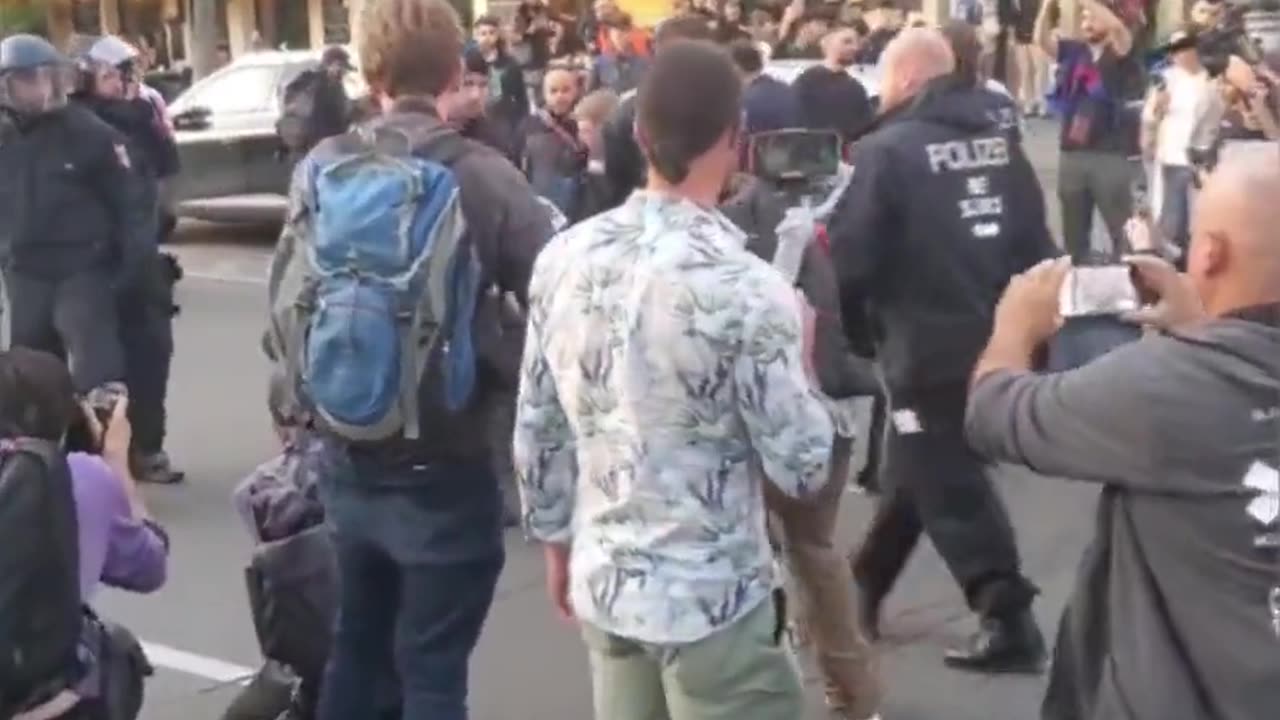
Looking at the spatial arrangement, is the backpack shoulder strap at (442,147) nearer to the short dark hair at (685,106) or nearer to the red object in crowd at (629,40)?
the short dark hair at (685,106)

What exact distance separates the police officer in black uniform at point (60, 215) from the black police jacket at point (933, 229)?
349 cm

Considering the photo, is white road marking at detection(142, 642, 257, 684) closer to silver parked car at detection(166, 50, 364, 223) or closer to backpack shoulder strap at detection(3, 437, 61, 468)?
backpack shoulder strap at detection(3, 437, 61, 468)

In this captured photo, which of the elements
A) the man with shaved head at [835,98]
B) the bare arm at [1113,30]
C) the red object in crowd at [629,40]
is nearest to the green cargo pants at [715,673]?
the man with shaved head at [835,98]

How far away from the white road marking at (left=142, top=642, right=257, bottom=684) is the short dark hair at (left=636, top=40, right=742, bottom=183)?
3236 mm

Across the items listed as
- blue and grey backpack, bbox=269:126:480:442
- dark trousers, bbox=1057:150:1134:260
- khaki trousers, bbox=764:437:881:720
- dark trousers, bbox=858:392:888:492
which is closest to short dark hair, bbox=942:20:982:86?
khaki trousers, bbox=764:437:881:720

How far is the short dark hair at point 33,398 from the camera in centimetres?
401

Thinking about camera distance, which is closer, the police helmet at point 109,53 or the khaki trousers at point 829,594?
the khaki trousers at point 829,594

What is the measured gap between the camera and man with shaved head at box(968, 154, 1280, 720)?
2738 millimetres

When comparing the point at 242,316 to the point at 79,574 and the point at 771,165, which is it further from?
the point at 79,574

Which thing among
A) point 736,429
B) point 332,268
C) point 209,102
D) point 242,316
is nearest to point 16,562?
point 332,268

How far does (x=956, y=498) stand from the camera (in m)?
5.62

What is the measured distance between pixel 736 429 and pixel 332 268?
3.58 feet

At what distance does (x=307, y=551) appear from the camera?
192 inches

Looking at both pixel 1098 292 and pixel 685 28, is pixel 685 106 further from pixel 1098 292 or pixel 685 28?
pixel 685 28
